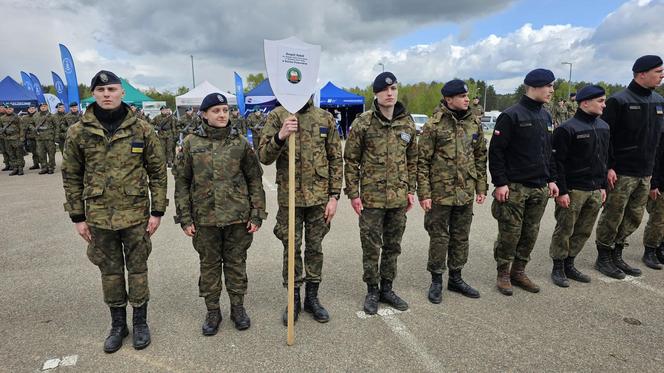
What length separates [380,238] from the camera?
3574 mm

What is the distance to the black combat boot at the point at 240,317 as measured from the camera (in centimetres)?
325

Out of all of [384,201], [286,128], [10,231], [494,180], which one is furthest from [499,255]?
[10,231]

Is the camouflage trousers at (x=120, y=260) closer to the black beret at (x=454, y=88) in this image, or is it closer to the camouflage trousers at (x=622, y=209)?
the black beret at (x=454, y=88)

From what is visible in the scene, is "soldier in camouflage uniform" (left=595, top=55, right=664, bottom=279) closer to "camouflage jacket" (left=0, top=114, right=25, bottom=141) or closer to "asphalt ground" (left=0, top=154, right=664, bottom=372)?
"asphalt ground" (left=0, top=154, right=664, bottom=372)

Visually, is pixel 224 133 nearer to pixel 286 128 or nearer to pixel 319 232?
pixel 286 128

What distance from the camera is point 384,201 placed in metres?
3.46

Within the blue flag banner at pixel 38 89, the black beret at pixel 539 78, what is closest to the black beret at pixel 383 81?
the black beret at pixel 539 78

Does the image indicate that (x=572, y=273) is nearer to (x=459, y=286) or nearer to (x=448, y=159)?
(x=459, y=286)

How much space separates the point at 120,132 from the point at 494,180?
11.1 ft

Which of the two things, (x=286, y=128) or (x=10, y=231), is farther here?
(x=10, y=231)

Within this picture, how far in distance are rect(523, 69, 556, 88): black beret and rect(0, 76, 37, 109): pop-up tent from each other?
32820 mm

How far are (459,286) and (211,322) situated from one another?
7.95 feet

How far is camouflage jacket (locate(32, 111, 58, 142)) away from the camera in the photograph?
1162cm

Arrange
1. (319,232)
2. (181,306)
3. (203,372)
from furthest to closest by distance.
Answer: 1. (181,306)
2. (319,232)
3. (203,372)
